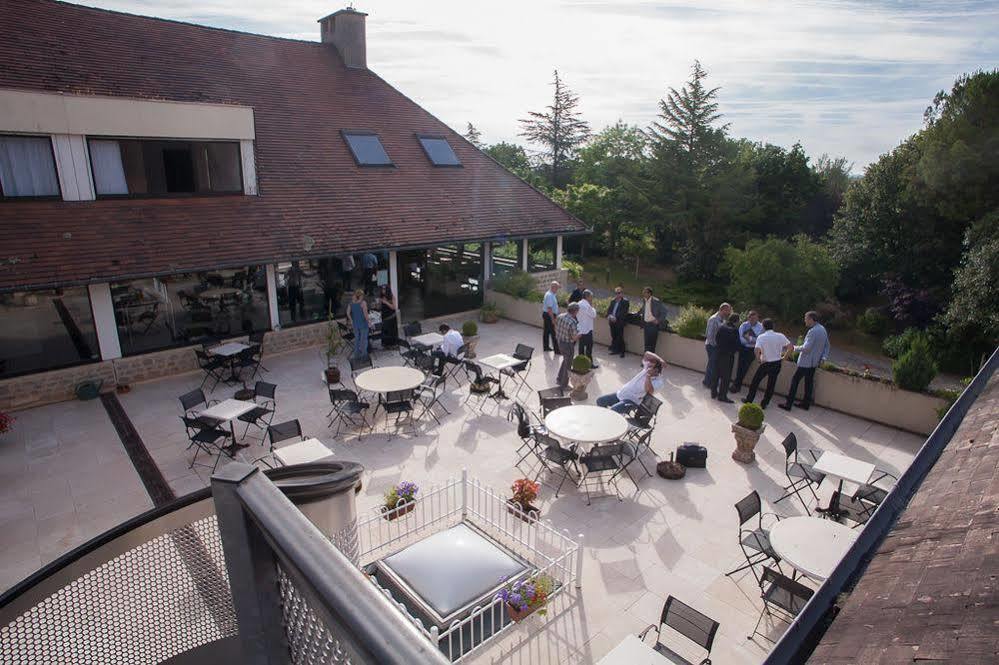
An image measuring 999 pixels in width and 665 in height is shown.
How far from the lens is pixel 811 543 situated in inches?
253

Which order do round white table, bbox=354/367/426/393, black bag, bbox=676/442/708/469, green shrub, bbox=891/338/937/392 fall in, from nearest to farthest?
1. black bag, bbox=676/442/708/469
2. round white table, bbox=354/367/426/393
3. green shrub, bbox=891/338/937/392

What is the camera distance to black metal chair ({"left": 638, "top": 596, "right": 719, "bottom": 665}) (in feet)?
18.0

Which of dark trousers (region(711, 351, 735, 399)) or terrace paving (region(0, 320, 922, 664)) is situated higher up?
dark trousers (region(711, 351, 735, 399))

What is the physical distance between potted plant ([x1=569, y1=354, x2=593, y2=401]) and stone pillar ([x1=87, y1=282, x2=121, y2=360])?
9738mm

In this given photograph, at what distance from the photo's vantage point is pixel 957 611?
2506 millimetres

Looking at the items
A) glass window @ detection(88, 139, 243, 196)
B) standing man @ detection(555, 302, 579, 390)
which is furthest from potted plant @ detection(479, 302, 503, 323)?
glass window @ detection(88, 139, 243, 196)

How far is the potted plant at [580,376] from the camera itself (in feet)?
40.7

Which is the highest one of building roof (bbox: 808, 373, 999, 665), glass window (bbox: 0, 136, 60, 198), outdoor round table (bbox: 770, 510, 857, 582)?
glass window (bbox: 0, 136, 60, 198)

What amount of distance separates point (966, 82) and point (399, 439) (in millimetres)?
25760

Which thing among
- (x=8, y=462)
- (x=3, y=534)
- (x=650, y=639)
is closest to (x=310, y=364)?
(x=8, y=462)

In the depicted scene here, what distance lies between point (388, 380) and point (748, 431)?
6.30 m

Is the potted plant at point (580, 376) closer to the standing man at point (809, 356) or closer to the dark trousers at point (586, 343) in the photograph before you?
the dark trousers at point (586, 343)

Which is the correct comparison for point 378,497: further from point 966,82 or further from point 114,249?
point 966,82

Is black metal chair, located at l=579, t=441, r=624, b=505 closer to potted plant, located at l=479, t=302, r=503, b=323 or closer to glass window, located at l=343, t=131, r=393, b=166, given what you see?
potted plant, located at l=479, t=302, r=503, b=323
